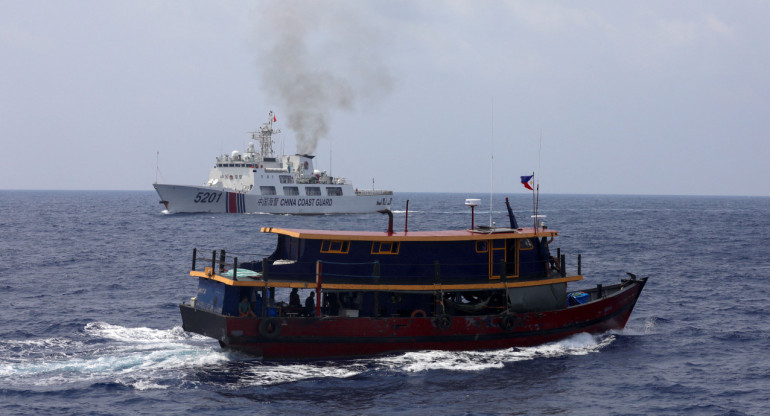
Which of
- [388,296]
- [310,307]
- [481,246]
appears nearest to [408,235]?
[388,296]

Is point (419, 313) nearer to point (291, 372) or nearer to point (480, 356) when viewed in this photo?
point (480, 356)

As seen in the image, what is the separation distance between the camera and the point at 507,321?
71.5 ft

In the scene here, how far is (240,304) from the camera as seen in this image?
20.8 m

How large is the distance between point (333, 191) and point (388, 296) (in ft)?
250

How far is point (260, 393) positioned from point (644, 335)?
540 inches

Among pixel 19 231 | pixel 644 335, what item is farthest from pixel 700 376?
pixel 19 231

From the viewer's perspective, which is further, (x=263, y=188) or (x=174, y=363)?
(x=263, y=188)

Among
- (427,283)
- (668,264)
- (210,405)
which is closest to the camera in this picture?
(210,405)

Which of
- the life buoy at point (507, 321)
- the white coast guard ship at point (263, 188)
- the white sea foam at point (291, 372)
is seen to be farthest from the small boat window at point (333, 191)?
the white sea foam at point (291, 372)

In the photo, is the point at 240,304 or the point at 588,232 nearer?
the point at 240,304

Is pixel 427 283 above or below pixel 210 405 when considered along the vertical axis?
above

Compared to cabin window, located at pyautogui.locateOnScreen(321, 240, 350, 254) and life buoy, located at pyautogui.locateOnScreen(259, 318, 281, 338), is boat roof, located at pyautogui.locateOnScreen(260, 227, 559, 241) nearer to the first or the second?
cabin window, located at pyautogui.locateOnScreen(321, 240, 350, 254)

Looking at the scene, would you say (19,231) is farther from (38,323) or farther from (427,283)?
(427,283)

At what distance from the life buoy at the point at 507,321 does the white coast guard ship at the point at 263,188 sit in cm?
6967
